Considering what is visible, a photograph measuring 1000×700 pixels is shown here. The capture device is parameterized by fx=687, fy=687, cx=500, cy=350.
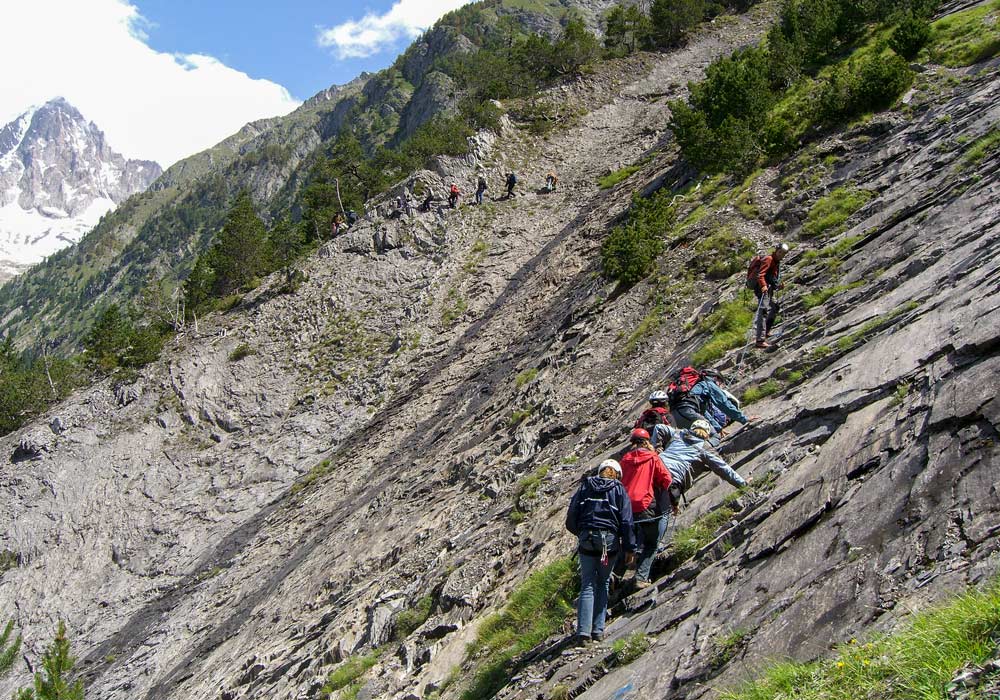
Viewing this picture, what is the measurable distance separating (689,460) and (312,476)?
21.9 m

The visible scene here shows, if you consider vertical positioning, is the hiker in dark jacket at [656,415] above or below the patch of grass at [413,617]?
above

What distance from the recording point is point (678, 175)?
29.2 metres

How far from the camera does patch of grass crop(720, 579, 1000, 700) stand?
411 cm

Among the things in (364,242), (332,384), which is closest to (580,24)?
(364,242)

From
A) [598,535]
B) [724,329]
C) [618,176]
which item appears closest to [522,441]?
[724,329]

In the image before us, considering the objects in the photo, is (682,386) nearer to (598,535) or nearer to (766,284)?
(598,535)

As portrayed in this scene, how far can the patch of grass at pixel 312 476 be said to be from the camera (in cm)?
2794

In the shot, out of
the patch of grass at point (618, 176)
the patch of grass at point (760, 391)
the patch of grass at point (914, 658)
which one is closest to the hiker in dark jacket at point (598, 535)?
the patch of grass at point (914, 658)

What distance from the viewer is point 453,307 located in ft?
113

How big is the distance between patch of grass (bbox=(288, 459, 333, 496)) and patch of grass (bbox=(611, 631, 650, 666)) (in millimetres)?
21905

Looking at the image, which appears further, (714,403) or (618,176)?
(618,176)

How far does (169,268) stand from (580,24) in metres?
159

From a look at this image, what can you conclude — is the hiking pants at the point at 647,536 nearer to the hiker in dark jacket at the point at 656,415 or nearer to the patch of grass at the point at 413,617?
the hiker in dark jacket at the point at 656,415

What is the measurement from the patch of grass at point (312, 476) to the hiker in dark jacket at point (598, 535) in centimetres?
2119
